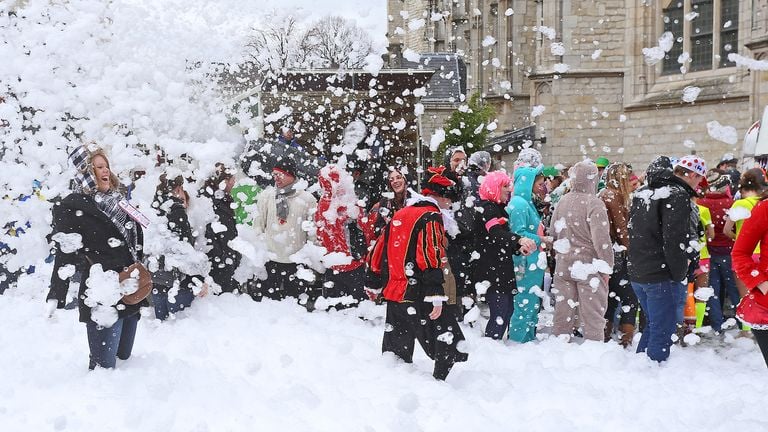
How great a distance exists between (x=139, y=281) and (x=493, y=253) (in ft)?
11.5

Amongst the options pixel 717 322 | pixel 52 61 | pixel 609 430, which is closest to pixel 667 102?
pixel 717 322

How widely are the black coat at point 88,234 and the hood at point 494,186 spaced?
345 cm

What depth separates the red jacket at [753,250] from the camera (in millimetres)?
4891

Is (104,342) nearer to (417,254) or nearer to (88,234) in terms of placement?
(88,234)

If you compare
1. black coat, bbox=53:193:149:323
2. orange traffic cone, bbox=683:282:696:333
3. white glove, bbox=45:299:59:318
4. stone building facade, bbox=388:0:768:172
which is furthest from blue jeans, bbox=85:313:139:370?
stone building facade, bbox=388:0:768:172

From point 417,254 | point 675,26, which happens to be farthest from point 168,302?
point 675,26

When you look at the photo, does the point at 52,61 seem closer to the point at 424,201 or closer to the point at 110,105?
the point at 110,105

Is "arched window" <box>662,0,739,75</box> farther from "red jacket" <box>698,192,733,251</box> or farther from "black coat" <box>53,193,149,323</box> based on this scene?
"black coat" <box>53,193,149,323</box>

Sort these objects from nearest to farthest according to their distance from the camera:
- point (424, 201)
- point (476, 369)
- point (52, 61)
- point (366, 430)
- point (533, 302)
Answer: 1. point (366, 430)
2. point (424, 201)
3. point (476, 369)
4. point (533, 302)
5. point (52, 61)

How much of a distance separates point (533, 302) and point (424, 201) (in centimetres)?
248

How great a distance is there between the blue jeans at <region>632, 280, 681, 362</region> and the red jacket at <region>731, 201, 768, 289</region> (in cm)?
173

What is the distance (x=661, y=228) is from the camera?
6699 millimetres

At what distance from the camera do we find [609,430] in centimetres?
507

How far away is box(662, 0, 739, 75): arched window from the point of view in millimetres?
21203
